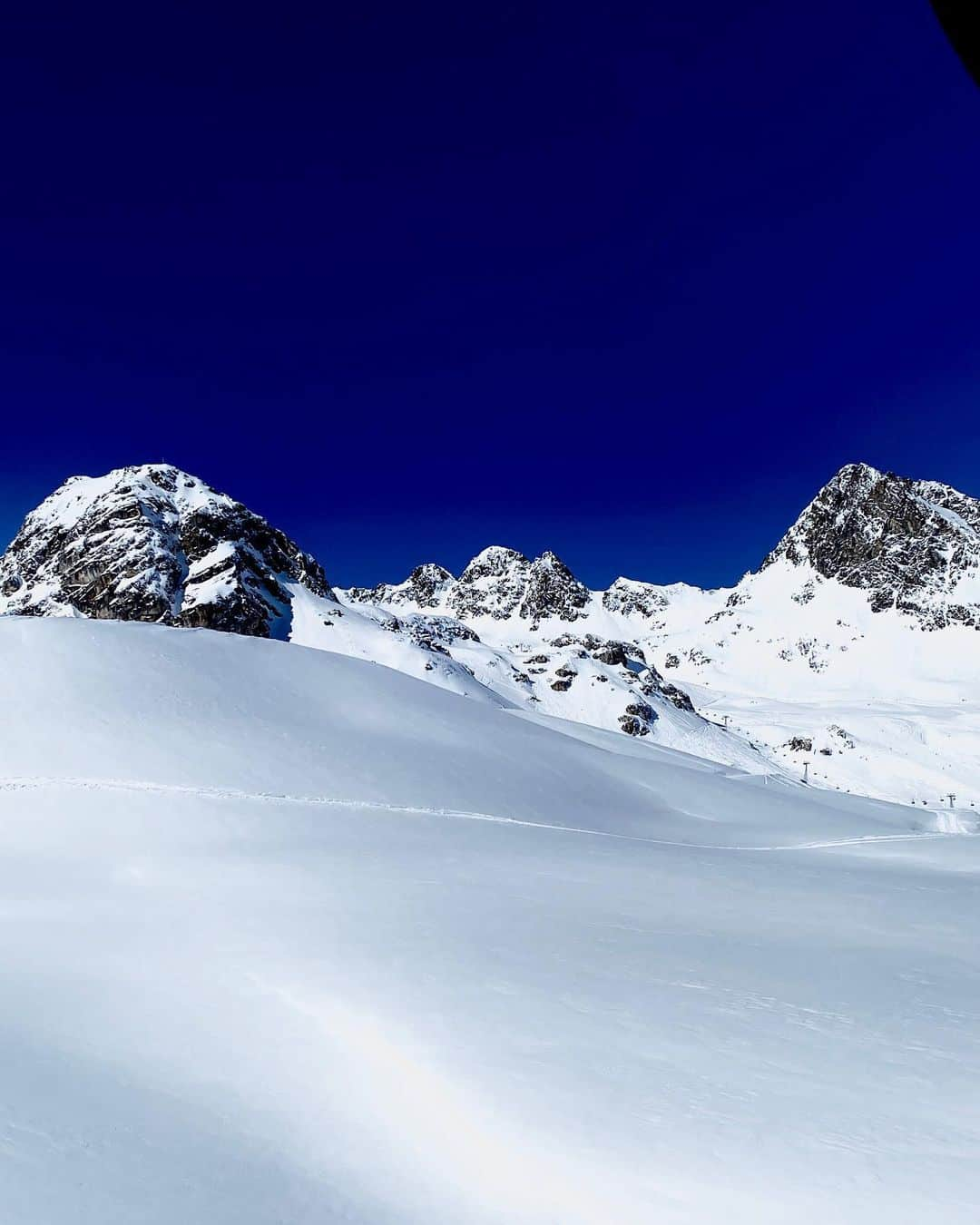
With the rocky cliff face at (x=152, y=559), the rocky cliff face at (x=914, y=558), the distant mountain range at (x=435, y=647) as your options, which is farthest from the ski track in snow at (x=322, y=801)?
the rocky cliff face at (x=914, y=558)

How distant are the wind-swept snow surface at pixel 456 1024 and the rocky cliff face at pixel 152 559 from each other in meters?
80.0

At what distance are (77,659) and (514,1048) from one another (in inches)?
826

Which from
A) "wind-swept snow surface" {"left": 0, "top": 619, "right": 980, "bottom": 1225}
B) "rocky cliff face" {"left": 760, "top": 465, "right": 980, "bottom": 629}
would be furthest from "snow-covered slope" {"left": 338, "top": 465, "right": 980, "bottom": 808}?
"wind-swept snow surface" {"left": 0, "top": 619, "right": 980, "bottom": 1225}

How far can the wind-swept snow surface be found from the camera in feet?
11.4

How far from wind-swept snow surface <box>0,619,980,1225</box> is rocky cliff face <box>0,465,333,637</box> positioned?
263 ft

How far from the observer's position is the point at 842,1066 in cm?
457

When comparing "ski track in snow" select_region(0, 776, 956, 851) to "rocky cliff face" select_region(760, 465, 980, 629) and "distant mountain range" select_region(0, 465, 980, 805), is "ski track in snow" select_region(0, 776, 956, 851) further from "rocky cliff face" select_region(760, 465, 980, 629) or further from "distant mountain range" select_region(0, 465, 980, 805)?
"rocky cliff face" select_region(760, 465, 980, 629)

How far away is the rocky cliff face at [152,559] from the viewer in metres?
89.9

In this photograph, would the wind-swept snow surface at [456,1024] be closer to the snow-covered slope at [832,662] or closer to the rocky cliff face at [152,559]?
the snow-covered slope at [832,662]

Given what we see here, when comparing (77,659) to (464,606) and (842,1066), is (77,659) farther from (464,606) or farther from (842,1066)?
(464,606)

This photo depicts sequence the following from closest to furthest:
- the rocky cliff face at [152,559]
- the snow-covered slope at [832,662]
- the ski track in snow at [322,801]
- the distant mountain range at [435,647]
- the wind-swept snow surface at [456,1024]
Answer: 1. the wind-swept snow surface at [456,1024]
2. the ski track in snow at [322,801]
3. the distant mountain range at [435,647]
4. the snow-covered slope at [832,662]
5. the rocky cliff face at [152,559]

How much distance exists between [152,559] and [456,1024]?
98446 mm

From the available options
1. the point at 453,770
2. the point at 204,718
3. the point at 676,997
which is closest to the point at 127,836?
the point at 204,718

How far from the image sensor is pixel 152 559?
304ft
